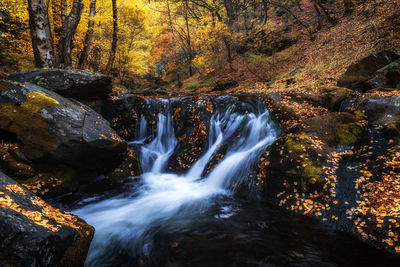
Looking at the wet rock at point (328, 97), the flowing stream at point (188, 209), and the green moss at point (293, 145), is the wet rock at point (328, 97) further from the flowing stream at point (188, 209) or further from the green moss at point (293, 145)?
the green moss at point (293, 145)

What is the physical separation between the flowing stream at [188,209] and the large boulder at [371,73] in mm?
3887

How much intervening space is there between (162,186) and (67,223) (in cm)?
410

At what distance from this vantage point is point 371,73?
873 centimetres

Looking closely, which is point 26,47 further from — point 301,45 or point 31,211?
point 301,45

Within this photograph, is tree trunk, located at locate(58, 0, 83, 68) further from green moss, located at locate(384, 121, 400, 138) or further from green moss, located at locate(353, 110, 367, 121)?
green moss, located at locate(384, 121, 400, 138)

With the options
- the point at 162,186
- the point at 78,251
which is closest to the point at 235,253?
the point at 78,251

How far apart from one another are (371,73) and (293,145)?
601cm

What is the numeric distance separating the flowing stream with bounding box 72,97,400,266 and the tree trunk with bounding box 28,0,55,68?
4.14 metres

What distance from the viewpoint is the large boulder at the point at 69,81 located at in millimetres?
7250

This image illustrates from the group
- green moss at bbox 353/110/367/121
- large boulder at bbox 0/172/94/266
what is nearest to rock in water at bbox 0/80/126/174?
large boulder at bbox 0/172/94/266

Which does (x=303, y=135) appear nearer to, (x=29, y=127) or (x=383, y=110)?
(x=383, y=110)

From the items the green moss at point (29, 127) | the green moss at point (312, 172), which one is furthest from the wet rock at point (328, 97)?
the green moss at point (29, 127)

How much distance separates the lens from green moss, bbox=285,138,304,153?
548 centimetres

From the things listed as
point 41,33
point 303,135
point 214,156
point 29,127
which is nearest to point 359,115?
point 303,135
